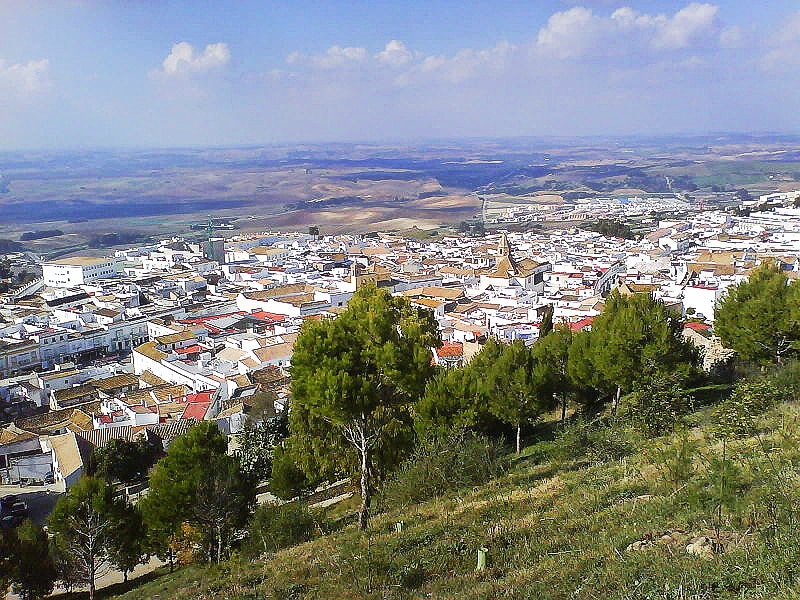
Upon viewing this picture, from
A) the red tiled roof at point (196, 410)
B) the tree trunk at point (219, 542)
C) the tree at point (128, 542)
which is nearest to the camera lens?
the tree trunk at point (219, 542)

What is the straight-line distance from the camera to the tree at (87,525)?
12703 mm

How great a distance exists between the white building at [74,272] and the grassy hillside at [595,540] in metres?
47.8

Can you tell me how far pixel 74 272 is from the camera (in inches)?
2083

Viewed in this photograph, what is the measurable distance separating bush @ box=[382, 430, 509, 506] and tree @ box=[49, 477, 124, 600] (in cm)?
577

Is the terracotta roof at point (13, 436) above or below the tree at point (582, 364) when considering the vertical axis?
below

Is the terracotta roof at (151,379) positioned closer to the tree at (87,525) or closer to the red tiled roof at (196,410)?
the red tiled roof at (196,410)

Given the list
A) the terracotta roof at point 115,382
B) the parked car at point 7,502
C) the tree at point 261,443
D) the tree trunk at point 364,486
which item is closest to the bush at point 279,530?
the tree trunk at point 364,486

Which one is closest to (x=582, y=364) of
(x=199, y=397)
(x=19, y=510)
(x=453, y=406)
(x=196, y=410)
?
(x=453, y=406)

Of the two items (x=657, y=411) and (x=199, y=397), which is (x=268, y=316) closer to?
(x=199, y=397)

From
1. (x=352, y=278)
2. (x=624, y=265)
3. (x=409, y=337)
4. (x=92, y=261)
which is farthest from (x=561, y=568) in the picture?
(x=92, y=261)

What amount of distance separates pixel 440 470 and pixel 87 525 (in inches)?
271

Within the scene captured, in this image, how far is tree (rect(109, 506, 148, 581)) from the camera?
516 inches

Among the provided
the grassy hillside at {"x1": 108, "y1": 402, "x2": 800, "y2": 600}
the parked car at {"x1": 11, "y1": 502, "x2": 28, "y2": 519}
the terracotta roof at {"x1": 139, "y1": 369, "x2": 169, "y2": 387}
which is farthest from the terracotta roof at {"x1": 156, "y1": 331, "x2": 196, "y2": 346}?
the grassy hillside at {"x1": 108, "y1": 402, "x2": 800, "y2": 600}

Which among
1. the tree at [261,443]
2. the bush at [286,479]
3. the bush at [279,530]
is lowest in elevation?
the tree at [261,443]
